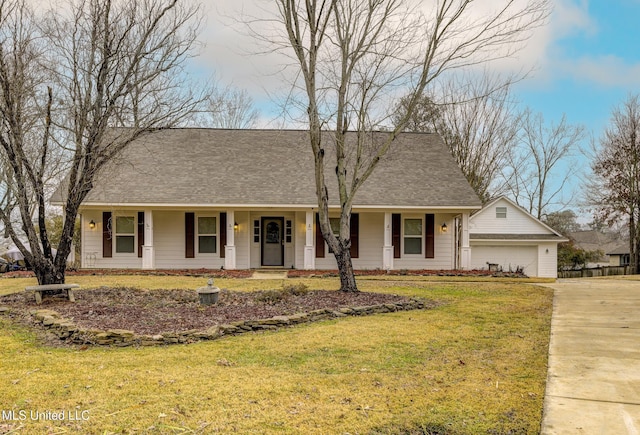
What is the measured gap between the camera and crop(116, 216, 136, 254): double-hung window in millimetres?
18156

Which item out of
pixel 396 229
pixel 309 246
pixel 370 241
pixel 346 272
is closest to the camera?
pixel 346 272

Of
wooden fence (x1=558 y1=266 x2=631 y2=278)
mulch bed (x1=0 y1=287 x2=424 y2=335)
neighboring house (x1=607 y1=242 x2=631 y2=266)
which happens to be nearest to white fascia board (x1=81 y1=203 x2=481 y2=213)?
mulch bed (x1=0 y1=287 x2=424 y2=335)

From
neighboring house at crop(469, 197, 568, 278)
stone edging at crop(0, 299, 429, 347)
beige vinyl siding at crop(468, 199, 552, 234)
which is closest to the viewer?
stone edging at crop(0, 299, 429, 347)

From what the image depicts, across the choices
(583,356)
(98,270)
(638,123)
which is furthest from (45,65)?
(638,123)

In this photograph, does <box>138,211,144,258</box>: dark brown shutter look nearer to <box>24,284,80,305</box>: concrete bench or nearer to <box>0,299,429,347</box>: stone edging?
<box>24,284,80,305</box>: concrete bench

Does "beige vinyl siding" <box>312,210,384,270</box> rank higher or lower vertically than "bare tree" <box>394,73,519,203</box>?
lower

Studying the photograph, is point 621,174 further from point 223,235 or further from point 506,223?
point 223,235

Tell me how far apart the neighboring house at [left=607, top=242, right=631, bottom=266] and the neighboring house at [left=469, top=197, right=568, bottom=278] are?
22.8 m

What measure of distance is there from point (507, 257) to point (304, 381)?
837 inches

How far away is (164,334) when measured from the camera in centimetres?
685

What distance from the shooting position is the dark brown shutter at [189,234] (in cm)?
1836

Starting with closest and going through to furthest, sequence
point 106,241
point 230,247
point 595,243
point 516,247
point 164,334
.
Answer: point 164,334, point 230,247, point 106,241, point 516,247, point 595,243

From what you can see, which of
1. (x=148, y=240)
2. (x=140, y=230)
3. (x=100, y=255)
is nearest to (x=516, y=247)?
(x=148, y=240)

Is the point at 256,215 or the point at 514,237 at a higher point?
the point at 256,215
